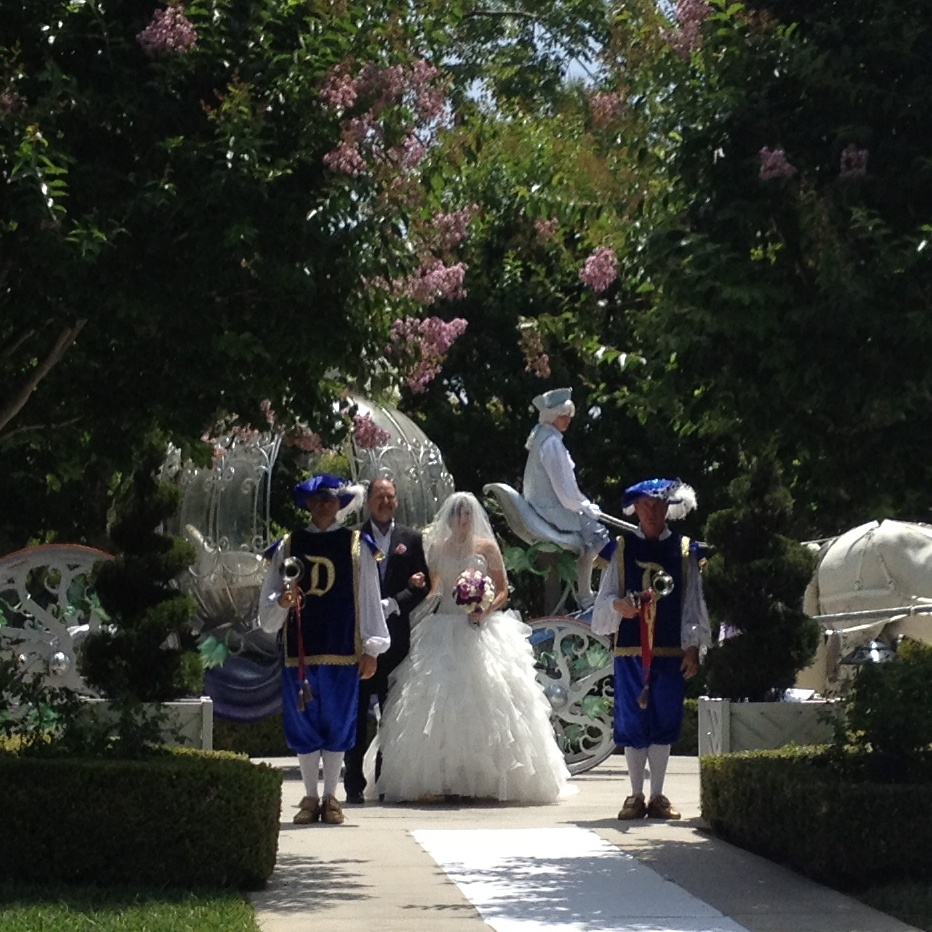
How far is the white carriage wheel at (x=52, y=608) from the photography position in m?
14.7

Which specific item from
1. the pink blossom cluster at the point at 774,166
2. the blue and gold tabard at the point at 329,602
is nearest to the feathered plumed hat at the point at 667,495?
the blue and gold tabard at the point at 329,602

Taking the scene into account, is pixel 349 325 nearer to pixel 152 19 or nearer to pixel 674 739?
pixel 152 19

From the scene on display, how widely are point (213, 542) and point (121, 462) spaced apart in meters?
6.84

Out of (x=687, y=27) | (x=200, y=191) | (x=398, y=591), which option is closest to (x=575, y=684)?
(x=398, y=591)

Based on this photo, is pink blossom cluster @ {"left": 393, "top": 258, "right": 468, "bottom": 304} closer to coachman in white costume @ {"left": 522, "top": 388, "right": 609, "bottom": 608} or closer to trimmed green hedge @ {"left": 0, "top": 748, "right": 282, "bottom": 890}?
trimmed green hedge @ {"left": 0, "top": 748, "right": 282, "bottom": 890}

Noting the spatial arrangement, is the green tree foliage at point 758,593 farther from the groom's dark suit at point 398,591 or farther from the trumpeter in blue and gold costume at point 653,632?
the groom's dark suit at point 398,591

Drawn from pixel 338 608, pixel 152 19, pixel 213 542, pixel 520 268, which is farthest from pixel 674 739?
pixel 520 268

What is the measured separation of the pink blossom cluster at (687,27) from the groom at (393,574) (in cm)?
445

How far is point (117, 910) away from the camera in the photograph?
751 cm

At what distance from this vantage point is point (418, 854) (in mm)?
9602

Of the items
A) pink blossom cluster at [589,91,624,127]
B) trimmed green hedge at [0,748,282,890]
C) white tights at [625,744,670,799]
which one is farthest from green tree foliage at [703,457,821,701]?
trimmed green hedge at [0,748,282,890]

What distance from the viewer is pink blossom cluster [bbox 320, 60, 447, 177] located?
28.1 feet

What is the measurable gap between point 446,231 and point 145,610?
3033mm

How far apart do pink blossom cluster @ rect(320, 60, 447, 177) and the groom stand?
4.10 metres
